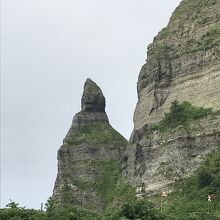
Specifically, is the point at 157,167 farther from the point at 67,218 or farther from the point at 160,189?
the point at 67,218

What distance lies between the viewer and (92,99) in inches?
4547

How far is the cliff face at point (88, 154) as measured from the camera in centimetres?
10488

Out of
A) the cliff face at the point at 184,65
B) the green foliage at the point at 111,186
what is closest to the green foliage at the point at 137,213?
the green foliage at the point at 111,186

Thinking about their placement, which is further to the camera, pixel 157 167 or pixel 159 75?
pixel 159 75

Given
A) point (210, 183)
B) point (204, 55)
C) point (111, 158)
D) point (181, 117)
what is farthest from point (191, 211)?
point (111, 158)

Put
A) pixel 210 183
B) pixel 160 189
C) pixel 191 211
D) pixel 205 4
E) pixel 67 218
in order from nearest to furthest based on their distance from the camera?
pixel 67 218 < pixel 191 211 < pixel 210 183 < pixel 160 189 < pixel 205 4

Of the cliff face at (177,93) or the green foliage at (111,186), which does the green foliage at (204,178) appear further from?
the green foliage at (111,186)

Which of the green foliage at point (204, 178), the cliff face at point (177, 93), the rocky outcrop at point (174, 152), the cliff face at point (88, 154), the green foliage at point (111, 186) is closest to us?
the green foliage at point (204, 178)

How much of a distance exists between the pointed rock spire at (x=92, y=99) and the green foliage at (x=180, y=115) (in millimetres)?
17832

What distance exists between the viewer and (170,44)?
Result: 104 metres

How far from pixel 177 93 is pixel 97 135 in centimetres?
1540

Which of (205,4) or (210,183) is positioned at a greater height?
(205,4)

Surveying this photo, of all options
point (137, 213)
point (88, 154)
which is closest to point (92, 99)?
point (88, 154)

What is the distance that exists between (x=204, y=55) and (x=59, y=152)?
2296cm
